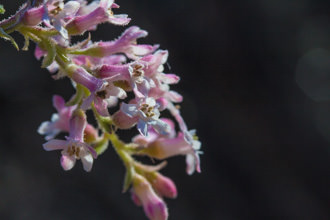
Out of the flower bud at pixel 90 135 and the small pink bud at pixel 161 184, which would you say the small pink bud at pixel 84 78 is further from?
the small pink bud at pixel 161 184

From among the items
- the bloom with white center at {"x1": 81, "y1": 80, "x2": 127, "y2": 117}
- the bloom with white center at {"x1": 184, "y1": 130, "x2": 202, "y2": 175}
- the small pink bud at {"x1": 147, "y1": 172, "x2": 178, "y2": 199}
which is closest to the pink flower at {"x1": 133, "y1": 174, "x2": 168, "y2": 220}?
the small pink bud at {"x1": 147, "y1": 172, "x2": 178, "y2": 199}

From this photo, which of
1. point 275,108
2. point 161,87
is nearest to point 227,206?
point 275,108

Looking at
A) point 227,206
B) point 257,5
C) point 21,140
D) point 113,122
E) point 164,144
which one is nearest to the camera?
point 113,122

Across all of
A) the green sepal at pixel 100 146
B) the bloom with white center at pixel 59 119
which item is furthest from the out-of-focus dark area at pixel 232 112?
the green sepal at pixel 100 146

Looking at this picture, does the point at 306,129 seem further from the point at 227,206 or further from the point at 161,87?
the point at 161,87

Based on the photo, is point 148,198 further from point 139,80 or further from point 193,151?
point 139,80
